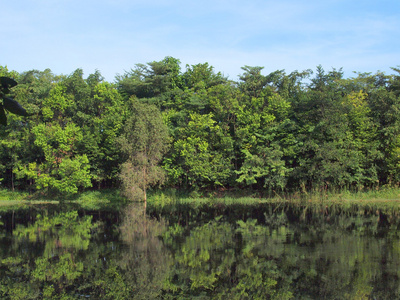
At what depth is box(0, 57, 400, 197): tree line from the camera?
30.7 m

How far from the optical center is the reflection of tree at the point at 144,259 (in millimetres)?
10133

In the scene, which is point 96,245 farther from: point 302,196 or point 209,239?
point 302,196

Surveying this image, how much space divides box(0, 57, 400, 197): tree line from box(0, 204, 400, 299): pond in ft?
32.6

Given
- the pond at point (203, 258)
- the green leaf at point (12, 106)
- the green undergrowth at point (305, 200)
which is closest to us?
the green leaf at point (12, 106)

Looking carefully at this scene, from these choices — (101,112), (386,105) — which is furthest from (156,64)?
(386,105)

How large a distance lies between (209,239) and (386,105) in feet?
74.5

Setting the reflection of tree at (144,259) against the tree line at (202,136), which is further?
the tree line at (202,136)

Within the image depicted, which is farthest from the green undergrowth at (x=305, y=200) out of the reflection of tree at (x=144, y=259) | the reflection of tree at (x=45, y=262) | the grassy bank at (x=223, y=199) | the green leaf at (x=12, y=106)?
the green leaf at (x=12, y=106)

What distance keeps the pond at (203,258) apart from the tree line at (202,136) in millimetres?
9924

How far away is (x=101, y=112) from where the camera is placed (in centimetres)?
3644

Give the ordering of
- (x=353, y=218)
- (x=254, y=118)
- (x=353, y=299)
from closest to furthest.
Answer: (x=353, y=299) < (x=353, y=218) < (x=254, y=118)

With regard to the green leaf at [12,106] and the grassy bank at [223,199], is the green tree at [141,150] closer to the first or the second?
the grassy bank at [223,199]

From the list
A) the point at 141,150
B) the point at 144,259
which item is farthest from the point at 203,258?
the point at 141,150

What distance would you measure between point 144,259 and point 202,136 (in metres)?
21.6
